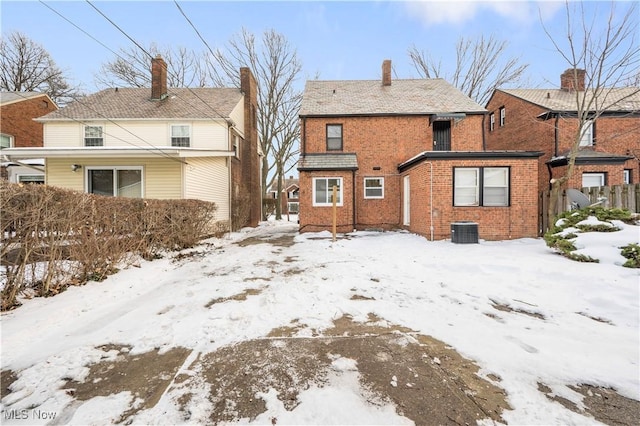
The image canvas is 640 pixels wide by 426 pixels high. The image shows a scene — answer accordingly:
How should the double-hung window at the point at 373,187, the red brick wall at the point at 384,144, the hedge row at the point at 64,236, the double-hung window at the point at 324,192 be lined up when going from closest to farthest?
the hedge row at the point at 64,236 → the double-hung window at the point at 324,192 → the red brick wall at the point at 384,144 → the double-hung window at the point at 373,187

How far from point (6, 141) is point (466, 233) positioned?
86.7 ft

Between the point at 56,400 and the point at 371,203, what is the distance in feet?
42.8

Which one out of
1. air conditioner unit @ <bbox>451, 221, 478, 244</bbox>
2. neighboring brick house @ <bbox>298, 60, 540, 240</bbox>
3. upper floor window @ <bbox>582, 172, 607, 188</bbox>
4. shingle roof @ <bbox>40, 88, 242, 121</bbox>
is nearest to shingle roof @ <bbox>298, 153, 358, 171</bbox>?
neighboring brick house @ <bbox>298, 60, 540, 240</bbox>

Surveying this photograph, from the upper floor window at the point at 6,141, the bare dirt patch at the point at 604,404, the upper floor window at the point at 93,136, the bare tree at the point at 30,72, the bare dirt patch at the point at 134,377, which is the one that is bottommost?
the bare dirt patch at the point at 604,404

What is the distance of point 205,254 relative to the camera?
8.31m

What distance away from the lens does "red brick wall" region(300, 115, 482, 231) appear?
14.1m

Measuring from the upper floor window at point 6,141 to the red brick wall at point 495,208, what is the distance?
2480 cm

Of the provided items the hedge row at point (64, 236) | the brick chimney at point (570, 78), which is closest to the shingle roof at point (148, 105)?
the hedge row at point (64, 236)

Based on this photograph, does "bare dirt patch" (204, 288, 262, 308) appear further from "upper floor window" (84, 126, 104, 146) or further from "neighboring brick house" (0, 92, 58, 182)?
"neighboring brick house" (0, 92, 58, 182)

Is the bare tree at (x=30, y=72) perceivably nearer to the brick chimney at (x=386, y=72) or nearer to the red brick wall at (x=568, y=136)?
the brick chimney at (x=386, y=72)

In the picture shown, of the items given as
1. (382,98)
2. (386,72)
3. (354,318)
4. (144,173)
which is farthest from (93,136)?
(354,318)

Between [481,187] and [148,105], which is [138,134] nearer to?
[148,105]

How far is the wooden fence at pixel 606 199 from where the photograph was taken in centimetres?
785

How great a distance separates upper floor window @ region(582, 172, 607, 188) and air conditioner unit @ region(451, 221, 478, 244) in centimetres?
869
